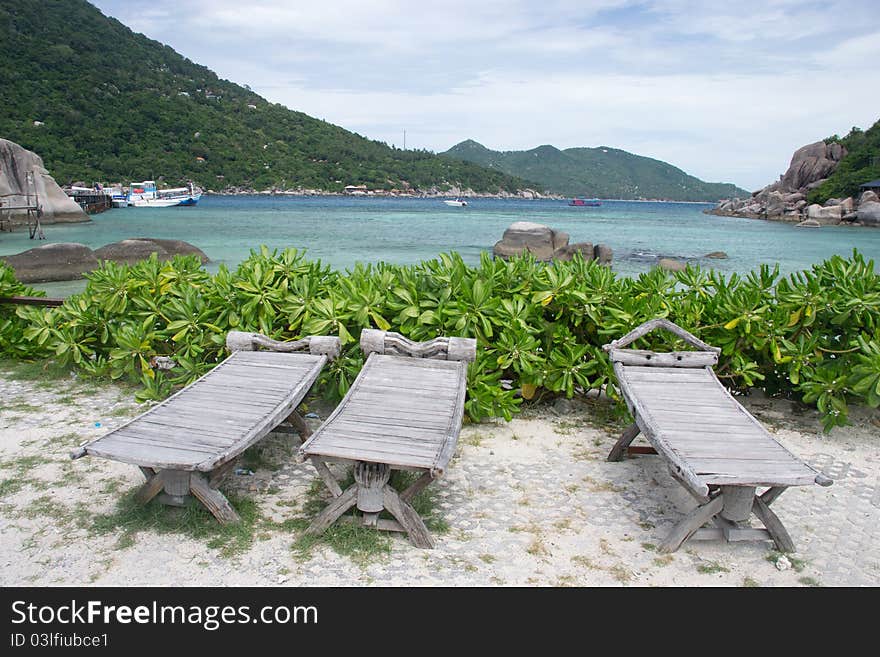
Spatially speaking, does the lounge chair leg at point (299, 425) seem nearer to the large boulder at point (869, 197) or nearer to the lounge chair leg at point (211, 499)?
the lounge chair leg at point (211, 499)

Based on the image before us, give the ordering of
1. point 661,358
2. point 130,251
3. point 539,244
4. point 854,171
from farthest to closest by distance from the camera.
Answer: point 854,171 < point 539,244 < point 130,251 < point 661,358

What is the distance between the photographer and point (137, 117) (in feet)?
212

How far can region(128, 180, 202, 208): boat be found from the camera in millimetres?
55156

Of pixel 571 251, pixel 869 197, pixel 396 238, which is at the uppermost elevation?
pixel 869 197

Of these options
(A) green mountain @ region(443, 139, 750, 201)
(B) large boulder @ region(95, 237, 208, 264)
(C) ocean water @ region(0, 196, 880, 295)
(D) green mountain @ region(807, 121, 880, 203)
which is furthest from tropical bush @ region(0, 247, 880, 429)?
(A) green mountain @ region(443, 139, 750, 201)

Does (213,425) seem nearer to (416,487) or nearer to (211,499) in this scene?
(211,499)

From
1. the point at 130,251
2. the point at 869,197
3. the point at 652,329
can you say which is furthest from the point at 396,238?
the point at 869,197

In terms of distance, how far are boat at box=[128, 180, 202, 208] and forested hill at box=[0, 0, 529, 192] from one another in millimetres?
4532

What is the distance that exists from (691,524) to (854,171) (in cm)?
6455

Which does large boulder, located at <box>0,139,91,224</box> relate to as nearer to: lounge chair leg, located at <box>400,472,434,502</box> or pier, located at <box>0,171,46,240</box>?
pier, located at <box>0,171,46,240</box>

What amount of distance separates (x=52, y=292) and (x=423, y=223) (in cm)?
3843

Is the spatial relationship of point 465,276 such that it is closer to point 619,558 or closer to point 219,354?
point 219,354

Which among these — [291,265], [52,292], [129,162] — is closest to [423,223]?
[129,162]

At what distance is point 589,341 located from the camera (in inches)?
206
